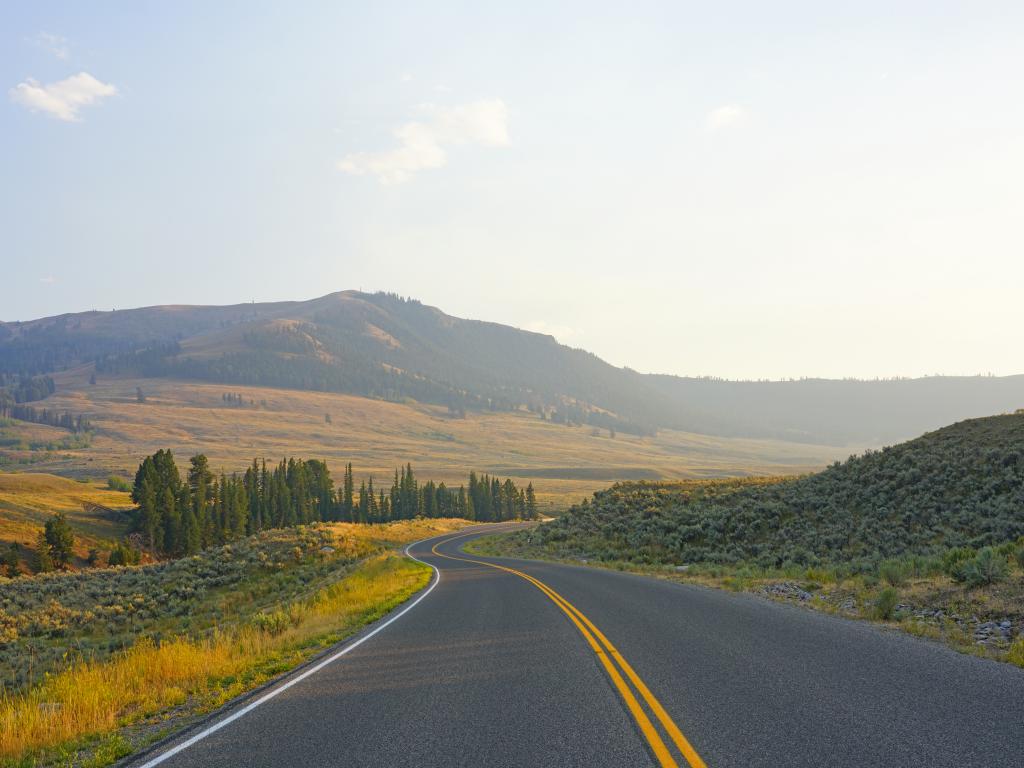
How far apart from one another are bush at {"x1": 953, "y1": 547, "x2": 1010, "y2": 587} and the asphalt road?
3483mm

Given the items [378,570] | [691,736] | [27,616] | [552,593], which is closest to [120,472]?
[27,616]

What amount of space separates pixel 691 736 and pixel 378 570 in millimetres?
27208

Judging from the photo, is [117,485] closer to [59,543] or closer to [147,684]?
[59,543]

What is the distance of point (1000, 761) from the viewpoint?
5625 millimetres

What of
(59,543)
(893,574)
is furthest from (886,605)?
(59,543)

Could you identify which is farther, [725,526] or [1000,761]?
[725,526]

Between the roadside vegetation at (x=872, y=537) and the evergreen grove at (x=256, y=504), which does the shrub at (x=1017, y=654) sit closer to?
the roadside vegetation at (x=872, y=537)

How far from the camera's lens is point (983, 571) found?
13852 mm

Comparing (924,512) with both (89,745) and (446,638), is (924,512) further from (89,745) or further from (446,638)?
(89,745)

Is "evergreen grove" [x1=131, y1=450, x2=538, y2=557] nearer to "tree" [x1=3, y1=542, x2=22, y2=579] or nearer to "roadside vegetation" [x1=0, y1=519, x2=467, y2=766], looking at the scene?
"tree" [x1=3, y1=542, x2=22, y2=579]

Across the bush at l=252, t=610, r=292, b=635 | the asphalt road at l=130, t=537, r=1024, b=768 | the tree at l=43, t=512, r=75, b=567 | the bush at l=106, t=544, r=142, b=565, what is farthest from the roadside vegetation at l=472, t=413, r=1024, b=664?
the tree at l=43, t=512, r=75, b=567

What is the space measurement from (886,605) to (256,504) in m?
108

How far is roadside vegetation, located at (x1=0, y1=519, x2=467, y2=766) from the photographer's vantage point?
27.4ft

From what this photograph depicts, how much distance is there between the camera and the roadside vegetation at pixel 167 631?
27.4 ft
